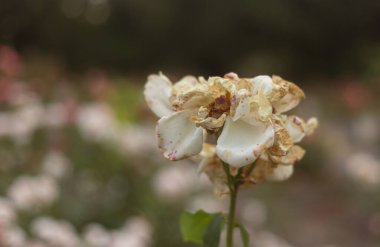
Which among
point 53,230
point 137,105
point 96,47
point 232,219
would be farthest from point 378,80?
point 232,219

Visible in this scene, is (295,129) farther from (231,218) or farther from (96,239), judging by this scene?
(96,239)

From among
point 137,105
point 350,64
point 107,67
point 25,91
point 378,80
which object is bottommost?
point 25,91

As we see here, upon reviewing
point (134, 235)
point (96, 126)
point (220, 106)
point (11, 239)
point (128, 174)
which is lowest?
point (220, 106)

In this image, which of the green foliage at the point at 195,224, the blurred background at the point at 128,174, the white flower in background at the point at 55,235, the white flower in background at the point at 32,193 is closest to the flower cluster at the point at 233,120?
the green foliage at the point at 195,224

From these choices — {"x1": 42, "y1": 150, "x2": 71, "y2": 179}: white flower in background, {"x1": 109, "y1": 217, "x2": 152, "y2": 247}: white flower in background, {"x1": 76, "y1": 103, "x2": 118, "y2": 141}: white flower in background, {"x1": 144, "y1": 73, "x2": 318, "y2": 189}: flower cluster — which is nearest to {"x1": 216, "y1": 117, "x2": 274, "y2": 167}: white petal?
{"x1": 144, "y1": 73, "x2": 318, "y2": 189}: flower cluster

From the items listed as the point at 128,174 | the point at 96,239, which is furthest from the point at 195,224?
the point at 128,174

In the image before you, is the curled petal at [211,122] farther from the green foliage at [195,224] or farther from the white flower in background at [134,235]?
the white flower in background at [134,235]

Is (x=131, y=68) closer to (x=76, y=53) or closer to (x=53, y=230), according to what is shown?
(x=76, y=53)
